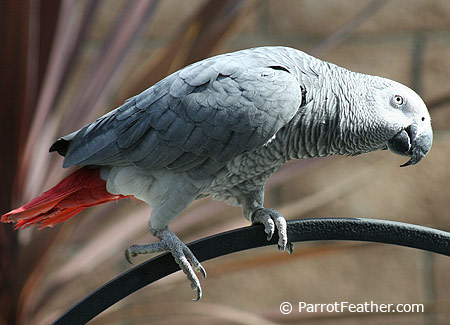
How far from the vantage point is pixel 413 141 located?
2.81 ft

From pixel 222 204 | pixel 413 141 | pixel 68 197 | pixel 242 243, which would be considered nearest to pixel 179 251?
pixel 242 243

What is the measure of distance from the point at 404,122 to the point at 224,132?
0.26 meters

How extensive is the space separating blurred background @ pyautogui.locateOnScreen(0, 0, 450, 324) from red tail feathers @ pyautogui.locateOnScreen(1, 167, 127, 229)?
9.9 inches

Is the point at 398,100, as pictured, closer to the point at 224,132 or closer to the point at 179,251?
the point at 224,132

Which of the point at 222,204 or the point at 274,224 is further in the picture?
the point at 222,204

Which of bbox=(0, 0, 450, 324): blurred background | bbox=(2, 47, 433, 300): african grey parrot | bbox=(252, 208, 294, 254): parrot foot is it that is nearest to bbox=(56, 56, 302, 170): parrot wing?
bbox=(2, 47, 433, 300): african grey parrot

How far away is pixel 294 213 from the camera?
141 centimetres

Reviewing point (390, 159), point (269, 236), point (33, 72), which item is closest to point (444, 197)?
point (390, 159)

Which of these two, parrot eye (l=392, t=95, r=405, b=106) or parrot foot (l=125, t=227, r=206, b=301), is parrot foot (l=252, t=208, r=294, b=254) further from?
parrot eye (l=392, t=95, r=405, b=106)

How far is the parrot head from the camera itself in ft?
2.80

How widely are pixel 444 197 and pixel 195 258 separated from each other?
3.30 feet

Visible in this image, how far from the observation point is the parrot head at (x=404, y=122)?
85 centimetres

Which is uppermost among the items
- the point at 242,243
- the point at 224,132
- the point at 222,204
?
the point at 222,204

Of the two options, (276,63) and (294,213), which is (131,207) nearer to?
(294,213)
